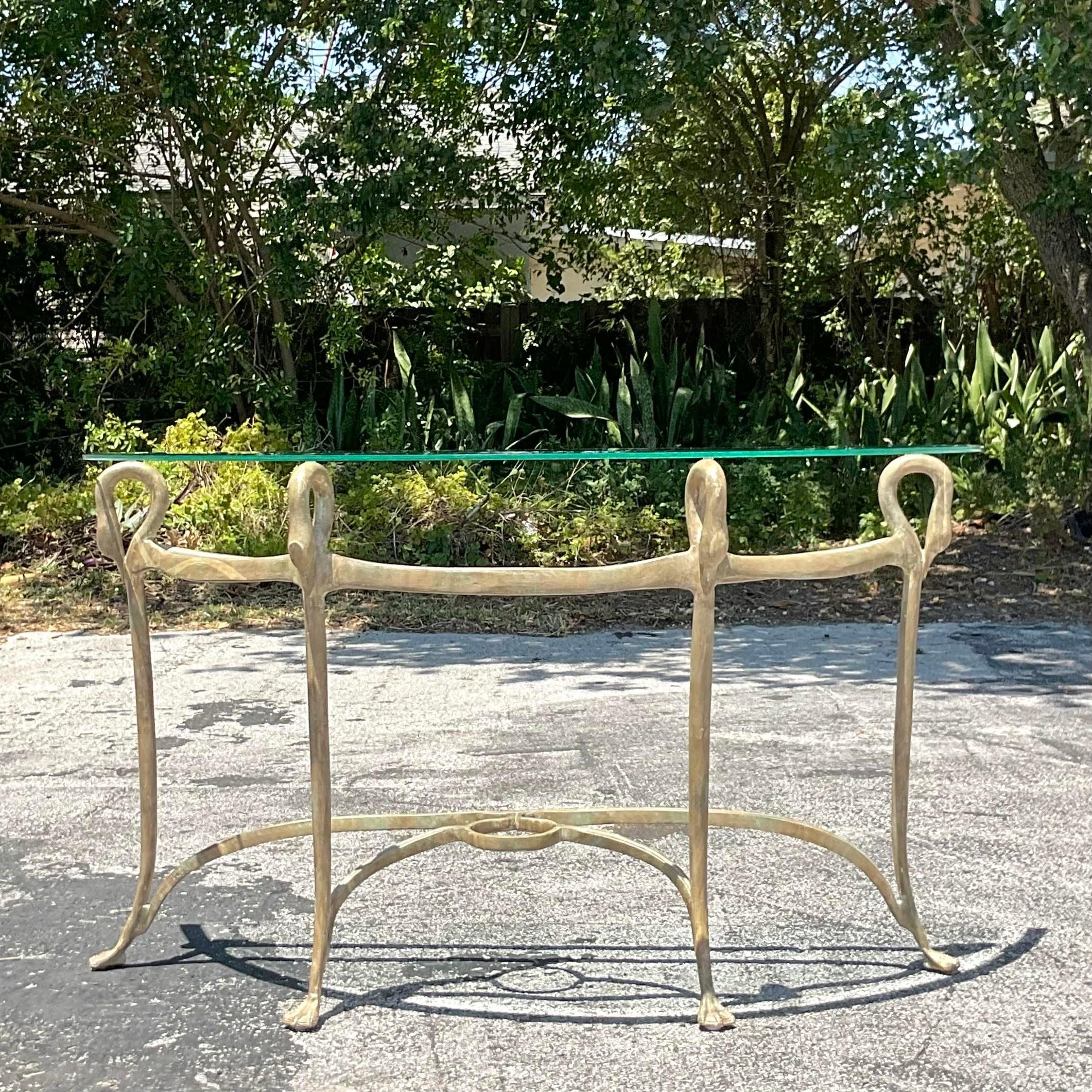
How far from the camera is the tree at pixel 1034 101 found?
6297 mm

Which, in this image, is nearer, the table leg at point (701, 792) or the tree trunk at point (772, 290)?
the table leg at point (701, 792)

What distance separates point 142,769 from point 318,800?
592 millimetres

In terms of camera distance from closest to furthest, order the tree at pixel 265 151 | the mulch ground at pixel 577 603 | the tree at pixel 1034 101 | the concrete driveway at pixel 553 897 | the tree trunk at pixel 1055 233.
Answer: the concrete driveway at pixel 553 897 → the tree at pixel 1034 101 → the mulch ground at pixel 577 603 → the tree trunk at pixel 1055 233 → the tree at pixel 265 151

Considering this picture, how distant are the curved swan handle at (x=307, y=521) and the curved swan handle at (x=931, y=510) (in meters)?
1.23

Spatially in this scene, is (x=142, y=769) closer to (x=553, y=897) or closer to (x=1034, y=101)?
(x=553, y=897)

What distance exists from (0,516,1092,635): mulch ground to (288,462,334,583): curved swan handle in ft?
14.8

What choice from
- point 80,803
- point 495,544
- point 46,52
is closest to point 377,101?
point 46,52

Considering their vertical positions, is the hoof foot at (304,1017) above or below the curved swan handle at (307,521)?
below

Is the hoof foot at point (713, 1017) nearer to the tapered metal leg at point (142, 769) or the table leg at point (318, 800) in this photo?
the table leg at point (318, 800)

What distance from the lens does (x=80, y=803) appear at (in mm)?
4520

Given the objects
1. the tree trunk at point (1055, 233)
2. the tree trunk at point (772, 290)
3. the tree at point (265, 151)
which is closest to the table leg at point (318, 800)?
the tree at point (265, 151)

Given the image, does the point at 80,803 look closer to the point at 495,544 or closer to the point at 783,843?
the point at 783,843

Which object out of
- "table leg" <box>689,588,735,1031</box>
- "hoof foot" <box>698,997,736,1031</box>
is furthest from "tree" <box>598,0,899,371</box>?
"hoof foot" <box>698,997,736,1031</box>

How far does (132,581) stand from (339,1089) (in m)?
1.22
